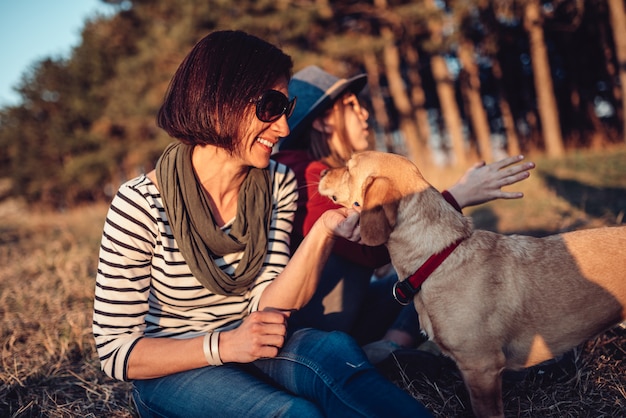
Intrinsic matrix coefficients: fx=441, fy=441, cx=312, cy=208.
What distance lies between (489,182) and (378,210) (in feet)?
3.17

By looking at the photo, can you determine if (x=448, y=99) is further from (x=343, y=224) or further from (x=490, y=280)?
(x=343, y=224)

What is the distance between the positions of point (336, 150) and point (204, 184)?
55.8 inches

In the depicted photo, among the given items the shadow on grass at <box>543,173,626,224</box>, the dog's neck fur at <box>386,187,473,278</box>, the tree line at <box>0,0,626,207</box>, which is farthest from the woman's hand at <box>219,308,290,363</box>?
the shadow on grass at <box>543,173,626,224</box>

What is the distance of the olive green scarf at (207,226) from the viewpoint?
8.09 ft

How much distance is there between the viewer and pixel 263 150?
8.70 feet

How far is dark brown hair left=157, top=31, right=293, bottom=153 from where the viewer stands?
8.05 feet

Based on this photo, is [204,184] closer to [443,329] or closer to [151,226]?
[151,226]

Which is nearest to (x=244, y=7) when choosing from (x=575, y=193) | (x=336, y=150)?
(x=575, y=193)

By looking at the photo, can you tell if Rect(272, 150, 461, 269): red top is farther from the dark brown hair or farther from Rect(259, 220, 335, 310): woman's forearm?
the dark brown hair

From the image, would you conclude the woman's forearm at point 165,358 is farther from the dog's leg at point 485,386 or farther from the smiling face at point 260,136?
the dog's leg at point 485,386

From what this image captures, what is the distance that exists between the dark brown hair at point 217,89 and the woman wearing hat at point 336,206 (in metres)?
0.93

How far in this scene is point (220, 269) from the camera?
2.55m

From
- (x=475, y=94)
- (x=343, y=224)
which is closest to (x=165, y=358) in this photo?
(x=343, y=224)

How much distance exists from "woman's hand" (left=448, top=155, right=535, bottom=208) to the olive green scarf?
134 centimetres
